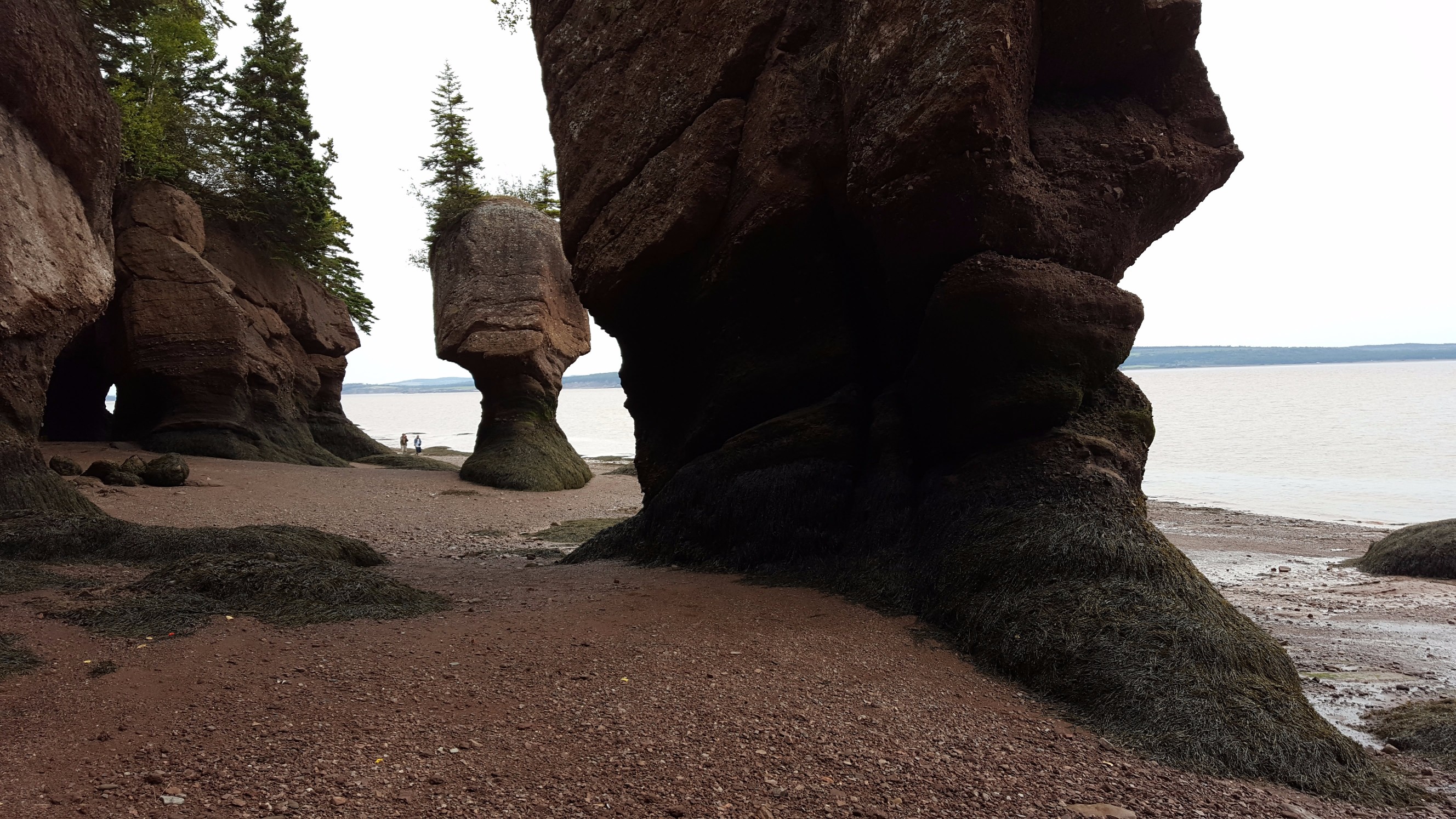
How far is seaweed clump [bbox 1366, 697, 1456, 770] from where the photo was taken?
179 inches

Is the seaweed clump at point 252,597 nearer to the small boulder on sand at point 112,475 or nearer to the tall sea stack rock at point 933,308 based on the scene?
the tall sea stack rock at point 933,308

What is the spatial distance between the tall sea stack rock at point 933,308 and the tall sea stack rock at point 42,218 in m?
5.62

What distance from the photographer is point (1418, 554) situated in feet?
37.1

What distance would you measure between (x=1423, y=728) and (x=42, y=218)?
1300 cm

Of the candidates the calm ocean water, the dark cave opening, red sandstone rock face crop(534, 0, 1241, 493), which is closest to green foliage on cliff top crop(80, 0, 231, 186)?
the dark cave opening

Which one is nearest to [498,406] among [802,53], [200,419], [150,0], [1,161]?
[200,419]

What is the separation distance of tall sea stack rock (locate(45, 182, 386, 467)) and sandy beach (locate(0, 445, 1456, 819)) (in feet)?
46.3

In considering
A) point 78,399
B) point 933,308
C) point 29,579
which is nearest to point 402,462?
point 78,399

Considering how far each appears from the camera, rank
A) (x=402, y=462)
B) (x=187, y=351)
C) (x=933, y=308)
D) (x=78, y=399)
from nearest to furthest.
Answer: (x=933, y=308) < (x=187, y=351) < (x=78, y=399) < (x=402, y=462)

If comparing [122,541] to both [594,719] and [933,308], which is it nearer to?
[594,719]

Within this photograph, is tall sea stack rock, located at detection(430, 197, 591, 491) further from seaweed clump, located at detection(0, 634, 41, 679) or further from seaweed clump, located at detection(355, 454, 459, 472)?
seaweed clump, located at detection(0, 634, 41, 679)

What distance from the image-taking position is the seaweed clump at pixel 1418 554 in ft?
36.2

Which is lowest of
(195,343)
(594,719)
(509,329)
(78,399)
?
(594,719)

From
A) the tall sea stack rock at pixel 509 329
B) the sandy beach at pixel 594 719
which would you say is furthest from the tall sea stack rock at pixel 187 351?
the sandy beach at pixel 594 719
